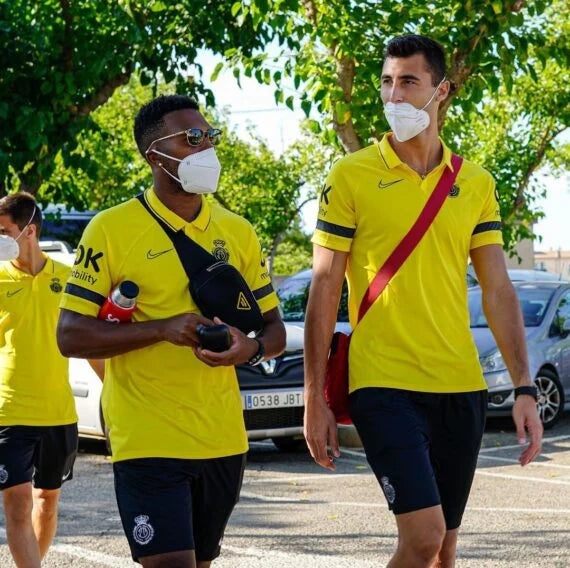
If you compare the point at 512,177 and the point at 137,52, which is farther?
the point at 512,177

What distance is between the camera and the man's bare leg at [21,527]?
5.46 metres

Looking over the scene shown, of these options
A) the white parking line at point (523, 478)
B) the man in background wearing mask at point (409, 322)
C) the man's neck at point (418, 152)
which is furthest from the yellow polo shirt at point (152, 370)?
the white parking line at point (523, 478)

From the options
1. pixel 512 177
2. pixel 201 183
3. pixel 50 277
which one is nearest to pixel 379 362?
pixel 201 183

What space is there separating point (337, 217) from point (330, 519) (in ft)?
13.2

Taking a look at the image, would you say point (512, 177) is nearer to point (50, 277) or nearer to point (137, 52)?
point (137, 52)

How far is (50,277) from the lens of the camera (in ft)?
19.9

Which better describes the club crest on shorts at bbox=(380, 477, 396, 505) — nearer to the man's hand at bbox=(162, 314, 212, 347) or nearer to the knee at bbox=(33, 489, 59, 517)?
the man's hand at bbox=(162, 314, 212, 347)

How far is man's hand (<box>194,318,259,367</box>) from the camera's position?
3.78 metres

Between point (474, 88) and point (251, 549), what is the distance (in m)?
6.48

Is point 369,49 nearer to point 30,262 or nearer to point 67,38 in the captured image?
point 67,38

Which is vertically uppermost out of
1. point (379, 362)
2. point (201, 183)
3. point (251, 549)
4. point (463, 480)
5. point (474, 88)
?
point (474, 88)

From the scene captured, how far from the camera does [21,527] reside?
551cm

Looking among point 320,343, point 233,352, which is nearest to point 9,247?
point 320,343

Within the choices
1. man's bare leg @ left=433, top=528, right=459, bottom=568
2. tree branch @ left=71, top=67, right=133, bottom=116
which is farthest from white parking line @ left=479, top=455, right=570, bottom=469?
man's bare leg @ left=433, top=528, right=459, bottom=568
